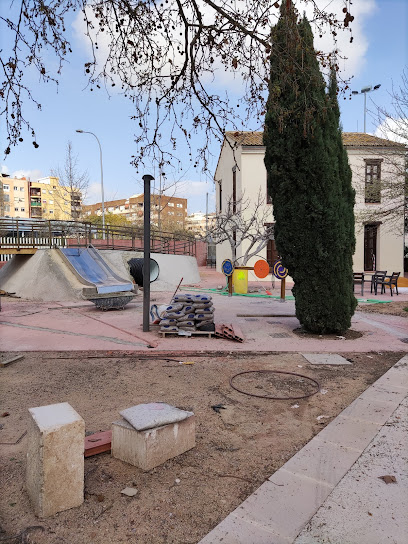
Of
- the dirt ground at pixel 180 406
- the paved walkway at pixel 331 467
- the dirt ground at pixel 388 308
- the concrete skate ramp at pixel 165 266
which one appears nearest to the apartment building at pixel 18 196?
the concrete skate ramp at pixel 165 266

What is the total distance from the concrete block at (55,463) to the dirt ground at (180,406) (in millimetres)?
84

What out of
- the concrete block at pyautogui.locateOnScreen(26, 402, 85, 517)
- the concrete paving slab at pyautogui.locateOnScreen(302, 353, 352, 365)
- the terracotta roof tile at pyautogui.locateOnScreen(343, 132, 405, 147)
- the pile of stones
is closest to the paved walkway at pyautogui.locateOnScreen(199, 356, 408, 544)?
the concrete block at pyautogui.locateOnScreen(26, 402, 85, 517)

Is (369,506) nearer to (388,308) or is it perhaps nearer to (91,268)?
(388,308)

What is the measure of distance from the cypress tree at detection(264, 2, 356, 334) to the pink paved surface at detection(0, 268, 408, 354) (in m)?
0.85

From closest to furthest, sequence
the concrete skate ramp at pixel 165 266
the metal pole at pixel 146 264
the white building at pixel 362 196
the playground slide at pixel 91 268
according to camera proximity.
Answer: the metal pole at pixel 146 264 → the playground slide at pixel 91 268 → the concrete skate ramp at pixel 165 266 → the white building at pixel 362 196

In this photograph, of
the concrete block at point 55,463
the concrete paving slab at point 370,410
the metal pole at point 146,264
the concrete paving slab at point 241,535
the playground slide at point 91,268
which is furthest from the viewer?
the playground slide at point 91,268

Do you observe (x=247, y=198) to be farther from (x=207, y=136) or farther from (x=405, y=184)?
(x=207, y=136)

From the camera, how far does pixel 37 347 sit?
7.83m

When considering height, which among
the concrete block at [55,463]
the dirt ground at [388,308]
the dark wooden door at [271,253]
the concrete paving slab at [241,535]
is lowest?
the concrete paving slab at [241,535]

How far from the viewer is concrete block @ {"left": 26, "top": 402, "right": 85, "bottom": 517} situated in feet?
8.63

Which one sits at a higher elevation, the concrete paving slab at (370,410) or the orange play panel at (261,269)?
the orange play panel at (261,269)

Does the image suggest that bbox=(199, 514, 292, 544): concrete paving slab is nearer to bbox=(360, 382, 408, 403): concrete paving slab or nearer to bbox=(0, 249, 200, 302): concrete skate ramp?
bbox=(360, 382, 408, 403): concrete paving slab

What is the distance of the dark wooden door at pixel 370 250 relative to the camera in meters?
25.4

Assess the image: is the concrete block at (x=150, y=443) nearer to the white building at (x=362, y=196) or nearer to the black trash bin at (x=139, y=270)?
the black trash bin at (x=139, y=270)
